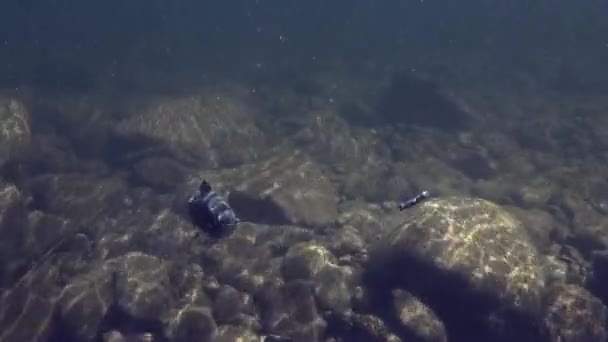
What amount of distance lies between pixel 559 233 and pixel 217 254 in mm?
8666

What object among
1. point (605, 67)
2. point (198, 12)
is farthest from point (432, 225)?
point (198, 12)

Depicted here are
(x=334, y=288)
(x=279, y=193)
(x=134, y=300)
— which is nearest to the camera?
(x=134, y=300)

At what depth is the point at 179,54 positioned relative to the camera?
146 ft

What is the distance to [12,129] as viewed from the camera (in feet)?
48.8

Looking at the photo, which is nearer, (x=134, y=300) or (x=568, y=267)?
(x=134, y=300)

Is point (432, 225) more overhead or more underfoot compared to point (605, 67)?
more overhead

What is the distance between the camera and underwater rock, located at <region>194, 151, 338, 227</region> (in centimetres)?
1313

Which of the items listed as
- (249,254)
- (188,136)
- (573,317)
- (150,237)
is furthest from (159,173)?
(573,317)

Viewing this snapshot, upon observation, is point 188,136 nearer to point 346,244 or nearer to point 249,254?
point 249,254

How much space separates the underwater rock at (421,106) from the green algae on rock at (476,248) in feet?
41.4

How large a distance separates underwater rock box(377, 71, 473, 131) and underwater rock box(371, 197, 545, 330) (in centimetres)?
1290

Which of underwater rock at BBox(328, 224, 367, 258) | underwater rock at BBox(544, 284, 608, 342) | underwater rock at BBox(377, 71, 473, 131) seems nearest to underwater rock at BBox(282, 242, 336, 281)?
underwater rock at BBox(328, 224, 367, 258)

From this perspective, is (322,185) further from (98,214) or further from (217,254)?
(98,214)

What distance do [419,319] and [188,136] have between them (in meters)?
10.8
